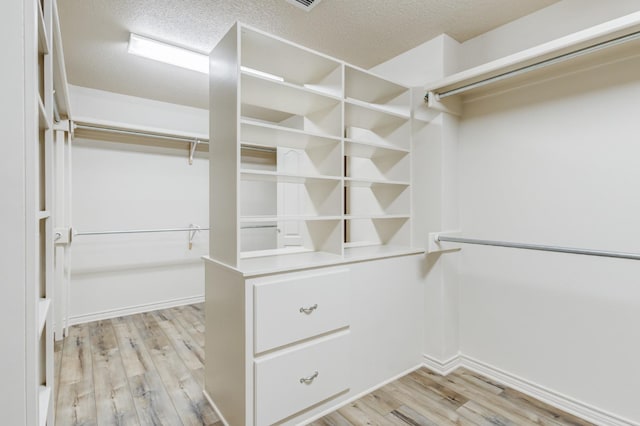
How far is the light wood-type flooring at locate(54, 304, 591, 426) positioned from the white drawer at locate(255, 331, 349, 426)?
17 centimetres

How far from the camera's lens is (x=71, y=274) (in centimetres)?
326

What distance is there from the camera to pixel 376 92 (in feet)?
7.92

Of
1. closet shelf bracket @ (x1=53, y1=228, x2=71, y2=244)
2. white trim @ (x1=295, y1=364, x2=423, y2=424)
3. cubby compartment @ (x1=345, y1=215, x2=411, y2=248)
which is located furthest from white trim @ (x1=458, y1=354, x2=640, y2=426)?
closet shelf bracket @ (x1=53, y1=228, x2=71, y2=244)

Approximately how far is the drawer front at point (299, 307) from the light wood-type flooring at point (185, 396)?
54 cm

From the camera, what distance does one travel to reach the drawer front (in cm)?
156

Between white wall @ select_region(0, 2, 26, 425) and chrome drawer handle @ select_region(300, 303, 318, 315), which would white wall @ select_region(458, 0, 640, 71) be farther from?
white wall @ select_region(0, 2, 26, 425)

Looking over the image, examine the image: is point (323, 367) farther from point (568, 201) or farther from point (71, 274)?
point (71, 274)

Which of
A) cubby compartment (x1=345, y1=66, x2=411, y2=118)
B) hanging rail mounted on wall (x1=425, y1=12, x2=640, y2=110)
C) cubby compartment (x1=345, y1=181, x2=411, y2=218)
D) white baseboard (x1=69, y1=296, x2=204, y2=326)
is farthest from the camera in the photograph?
white baseboard (x1=69, y1=296, x2=204, y2=326)

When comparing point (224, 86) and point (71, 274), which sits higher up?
point (224, 86)

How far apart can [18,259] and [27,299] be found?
0.32ft

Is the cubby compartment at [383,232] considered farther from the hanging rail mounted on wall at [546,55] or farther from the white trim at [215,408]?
the white trim at [215,408]

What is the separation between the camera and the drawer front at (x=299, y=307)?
5.13 feet

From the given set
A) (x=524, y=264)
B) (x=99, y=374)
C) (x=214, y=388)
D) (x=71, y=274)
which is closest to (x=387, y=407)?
(x=214, y=388)

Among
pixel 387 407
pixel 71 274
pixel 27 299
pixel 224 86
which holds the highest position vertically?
pixel 224 86
